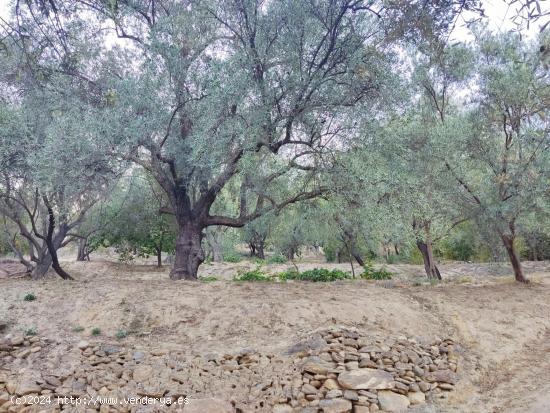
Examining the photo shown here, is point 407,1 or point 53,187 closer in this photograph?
point 407,1

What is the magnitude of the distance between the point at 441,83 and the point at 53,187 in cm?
1066

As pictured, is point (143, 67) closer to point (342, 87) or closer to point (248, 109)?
point (248, 109)

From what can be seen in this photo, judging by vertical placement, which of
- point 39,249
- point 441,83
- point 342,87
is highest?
point 441,83

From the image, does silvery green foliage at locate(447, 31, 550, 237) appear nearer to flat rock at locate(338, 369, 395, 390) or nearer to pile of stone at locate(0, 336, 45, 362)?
flat rock at locate(338, 369, 395, 390)

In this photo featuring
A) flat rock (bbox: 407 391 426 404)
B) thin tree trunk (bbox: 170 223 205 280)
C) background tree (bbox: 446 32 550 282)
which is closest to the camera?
flat rock (bbox: 407 391 426 404)

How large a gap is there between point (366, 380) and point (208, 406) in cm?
222

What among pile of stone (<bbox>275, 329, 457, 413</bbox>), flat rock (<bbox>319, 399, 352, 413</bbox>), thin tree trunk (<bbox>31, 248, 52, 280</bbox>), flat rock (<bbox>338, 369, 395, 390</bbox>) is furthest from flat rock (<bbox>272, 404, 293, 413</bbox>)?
thin tree trunk (<bbox>31, 248, 52, 280</bbox>)

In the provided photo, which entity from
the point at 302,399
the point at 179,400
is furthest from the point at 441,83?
the point at 179,400

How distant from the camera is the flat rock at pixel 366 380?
561cm

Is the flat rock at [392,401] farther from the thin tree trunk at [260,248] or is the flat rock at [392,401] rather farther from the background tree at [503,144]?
the thin tree trunk at [260,248]

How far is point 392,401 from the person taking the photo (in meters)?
5.55

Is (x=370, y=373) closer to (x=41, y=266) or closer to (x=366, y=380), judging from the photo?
(x=366, y=380)

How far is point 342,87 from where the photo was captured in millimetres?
8391

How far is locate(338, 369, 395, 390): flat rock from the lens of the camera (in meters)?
5.61
